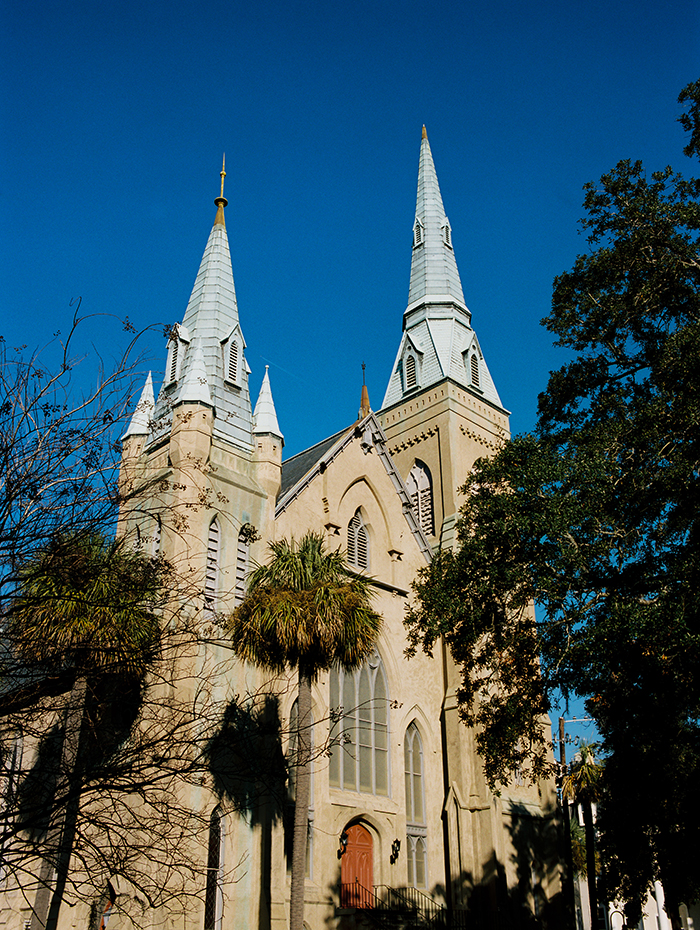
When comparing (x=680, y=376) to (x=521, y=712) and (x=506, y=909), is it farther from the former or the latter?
(x=506, y=909)

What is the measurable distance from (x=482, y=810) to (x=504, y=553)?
12.6 metres

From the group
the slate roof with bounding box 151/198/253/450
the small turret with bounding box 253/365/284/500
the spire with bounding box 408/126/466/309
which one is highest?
the spire with bounding box 408/126/466/309

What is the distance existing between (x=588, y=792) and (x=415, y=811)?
5509 mm

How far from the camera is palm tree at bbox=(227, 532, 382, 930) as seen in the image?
17.1m

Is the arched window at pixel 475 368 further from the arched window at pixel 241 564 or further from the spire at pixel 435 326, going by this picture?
the arched window at pixel 241 564

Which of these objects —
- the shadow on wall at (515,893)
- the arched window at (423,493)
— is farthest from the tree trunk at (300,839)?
the arched window at (423,493)

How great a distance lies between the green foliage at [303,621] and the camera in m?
17.3

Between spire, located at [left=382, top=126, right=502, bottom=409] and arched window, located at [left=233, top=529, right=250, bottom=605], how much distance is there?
18166 millimetres

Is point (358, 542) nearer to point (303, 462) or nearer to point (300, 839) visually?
point (303, 462)

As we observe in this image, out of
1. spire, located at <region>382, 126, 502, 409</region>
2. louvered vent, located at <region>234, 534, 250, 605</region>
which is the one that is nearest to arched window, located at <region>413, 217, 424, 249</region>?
spire, located at <region>382, 126, 502, 409</region>

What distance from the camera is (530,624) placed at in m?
17.2

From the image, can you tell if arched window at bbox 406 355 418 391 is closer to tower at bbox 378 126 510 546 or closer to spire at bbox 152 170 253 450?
tower at bbox 378 126 510 546

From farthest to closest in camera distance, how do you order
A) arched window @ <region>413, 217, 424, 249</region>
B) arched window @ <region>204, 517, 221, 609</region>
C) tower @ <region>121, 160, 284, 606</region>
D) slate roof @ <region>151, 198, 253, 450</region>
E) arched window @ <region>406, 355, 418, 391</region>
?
arched window @ <region>413, 217, 424, 249</region> < arched window @ <region>406, 355, 418, 391</region> < slate roof @ <region>151, 198, 253, 450</region> < arched window @ <region>204, 517, 221, 609</region> < tower @ <region>121, 160, 284, 606</region>

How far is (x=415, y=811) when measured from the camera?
86.3ft
